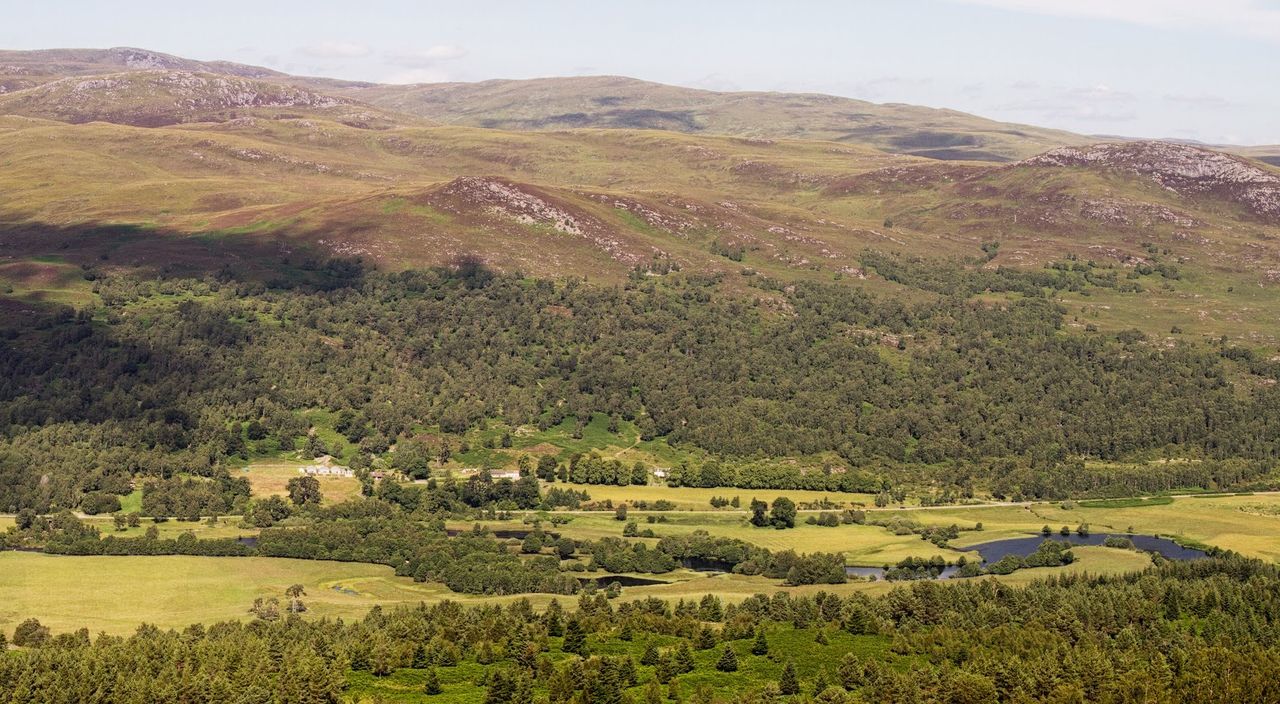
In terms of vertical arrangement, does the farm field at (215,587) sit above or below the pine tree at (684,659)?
below

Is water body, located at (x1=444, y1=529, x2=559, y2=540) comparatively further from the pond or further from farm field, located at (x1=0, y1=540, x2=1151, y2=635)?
the pond

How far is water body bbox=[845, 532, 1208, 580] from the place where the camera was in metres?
161

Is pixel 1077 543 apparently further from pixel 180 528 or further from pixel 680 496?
pixel 180 528

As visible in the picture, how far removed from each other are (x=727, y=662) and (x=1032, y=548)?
70.5 m

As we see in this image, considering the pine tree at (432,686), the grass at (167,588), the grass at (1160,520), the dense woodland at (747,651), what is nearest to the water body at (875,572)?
the grass at (1160,520)

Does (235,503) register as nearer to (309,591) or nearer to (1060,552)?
(309,591)

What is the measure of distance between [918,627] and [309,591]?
68.8 metres

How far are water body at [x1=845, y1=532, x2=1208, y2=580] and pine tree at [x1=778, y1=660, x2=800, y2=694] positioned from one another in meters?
50.5

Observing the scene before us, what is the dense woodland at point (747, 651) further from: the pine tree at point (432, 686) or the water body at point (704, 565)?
the water body at point (704, 565)

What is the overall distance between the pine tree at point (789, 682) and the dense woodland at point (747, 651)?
170 mm

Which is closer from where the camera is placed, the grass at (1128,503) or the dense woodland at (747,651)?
the dense woodland at (747,651)

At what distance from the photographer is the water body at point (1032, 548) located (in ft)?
527

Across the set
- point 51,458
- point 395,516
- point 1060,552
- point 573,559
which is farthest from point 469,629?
point 51,458

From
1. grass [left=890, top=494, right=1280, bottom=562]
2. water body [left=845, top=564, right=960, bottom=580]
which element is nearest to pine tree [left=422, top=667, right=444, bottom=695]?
water body [left=845, top=564, right=960, bottom=580]
